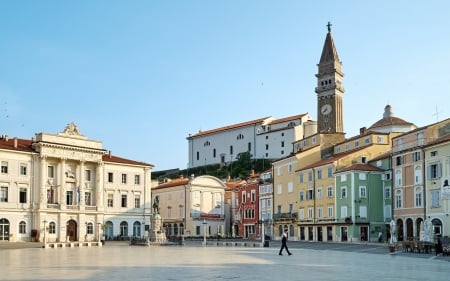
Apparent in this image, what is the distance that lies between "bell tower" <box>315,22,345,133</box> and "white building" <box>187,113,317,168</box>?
5145 mm

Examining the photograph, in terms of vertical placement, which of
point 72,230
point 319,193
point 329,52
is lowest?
point 72,230

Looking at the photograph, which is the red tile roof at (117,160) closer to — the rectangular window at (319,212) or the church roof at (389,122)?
the rectangular window at (319,212)

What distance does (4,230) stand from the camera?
69688 millimetres

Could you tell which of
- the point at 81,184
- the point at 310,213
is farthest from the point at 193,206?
the point at 310,213

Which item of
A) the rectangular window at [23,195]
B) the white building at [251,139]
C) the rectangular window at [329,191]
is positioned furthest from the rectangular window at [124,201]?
the white building at [251,139]

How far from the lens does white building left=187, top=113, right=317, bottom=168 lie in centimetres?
13275

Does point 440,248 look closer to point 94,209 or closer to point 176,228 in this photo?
point 94,209

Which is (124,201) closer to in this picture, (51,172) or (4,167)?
(51,172)

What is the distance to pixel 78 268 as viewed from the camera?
25.2m

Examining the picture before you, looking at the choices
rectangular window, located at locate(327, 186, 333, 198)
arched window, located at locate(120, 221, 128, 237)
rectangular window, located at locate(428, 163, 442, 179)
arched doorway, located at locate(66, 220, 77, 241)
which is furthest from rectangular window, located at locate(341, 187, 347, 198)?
arched doorway, located at locate(66, 220, 77, 241)

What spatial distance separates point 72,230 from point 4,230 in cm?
923

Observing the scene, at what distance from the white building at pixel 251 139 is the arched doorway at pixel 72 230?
62.5 metres

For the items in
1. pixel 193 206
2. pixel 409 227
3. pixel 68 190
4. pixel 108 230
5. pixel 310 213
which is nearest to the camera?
pixel 409 227

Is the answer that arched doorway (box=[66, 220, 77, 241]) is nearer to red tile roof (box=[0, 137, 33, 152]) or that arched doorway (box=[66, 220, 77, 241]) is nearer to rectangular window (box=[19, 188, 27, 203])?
rectangular window (box=[19, 188, 27, 203])
